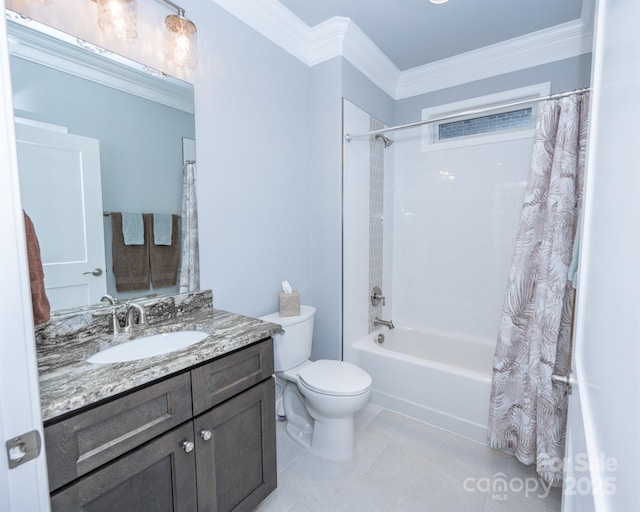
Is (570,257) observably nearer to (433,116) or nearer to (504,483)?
(504,483)

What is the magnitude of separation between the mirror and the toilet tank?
717mm

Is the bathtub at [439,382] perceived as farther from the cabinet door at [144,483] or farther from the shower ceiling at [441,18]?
the shower ceiling at [441,18]

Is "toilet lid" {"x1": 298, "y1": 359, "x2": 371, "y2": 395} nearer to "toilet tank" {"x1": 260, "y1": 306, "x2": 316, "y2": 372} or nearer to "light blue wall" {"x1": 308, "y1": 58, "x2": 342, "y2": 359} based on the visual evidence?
"toilet tank" {"x1": 260, "y1": 306, "x2": 316, "y2": 372}

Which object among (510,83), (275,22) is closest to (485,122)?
(510,83)

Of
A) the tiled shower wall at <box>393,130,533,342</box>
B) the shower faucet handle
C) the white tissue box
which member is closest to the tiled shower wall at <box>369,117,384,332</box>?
the shower faucet handle

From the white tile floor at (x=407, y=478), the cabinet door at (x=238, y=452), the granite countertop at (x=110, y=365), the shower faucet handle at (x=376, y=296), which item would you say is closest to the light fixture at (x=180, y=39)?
the granite countertop at (x=110, y=365)

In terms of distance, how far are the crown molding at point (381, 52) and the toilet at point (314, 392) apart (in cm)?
179

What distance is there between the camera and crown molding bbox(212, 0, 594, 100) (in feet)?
6.30

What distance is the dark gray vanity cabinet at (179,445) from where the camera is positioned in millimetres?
827

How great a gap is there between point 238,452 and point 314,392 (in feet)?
1.91

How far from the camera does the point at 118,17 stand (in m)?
1.30

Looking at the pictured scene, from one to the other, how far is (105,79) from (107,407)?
1272mm

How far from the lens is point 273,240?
2115 millimetres

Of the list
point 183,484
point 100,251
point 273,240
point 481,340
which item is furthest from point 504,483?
point 100,251
